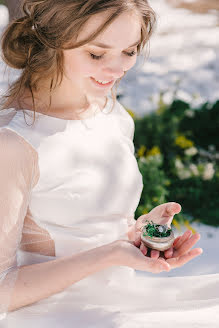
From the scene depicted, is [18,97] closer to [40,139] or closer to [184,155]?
[40,139]

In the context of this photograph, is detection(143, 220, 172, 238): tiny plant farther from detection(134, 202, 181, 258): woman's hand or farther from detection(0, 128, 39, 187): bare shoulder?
detection(0, 128, 39, 187): bare shoulder

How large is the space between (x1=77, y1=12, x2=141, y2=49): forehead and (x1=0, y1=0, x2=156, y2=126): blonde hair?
1 cm

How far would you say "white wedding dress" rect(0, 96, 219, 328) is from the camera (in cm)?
143

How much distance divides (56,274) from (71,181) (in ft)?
1.04

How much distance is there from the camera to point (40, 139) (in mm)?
1508

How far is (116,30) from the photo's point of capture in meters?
1.40

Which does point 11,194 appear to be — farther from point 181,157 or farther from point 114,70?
point 181,157

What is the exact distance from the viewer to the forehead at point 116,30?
139 centimetres

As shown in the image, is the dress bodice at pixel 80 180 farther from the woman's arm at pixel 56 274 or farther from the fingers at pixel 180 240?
the fingers at pixel 180 240

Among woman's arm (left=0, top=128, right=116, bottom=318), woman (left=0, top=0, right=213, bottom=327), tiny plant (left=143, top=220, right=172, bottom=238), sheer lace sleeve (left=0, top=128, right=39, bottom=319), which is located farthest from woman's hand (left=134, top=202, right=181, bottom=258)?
sheer lace sleeve (left=0, top=128, right=39, bottom=319)

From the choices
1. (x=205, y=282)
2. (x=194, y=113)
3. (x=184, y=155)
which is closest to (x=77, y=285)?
(x=205, y=282)

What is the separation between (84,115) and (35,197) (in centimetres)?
40

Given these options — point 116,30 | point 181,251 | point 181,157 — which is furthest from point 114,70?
point 181,157

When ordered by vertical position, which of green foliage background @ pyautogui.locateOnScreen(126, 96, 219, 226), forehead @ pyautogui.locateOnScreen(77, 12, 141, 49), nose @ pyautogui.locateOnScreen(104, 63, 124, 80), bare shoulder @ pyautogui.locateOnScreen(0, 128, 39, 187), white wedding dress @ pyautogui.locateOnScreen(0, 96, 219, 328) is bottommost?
green foliage background @ pyautogui.locateOnScreen(126, 96, 219, 226)
